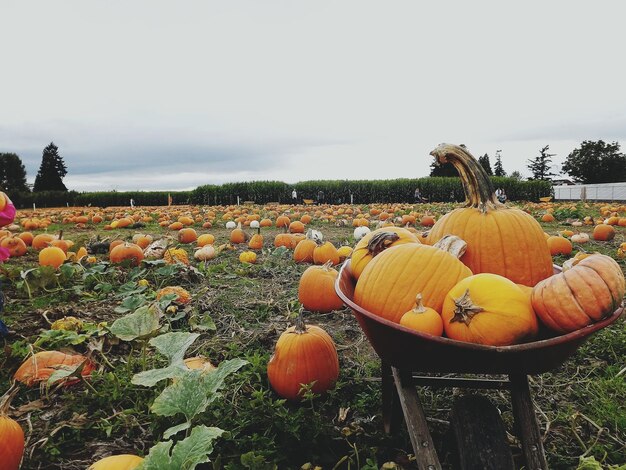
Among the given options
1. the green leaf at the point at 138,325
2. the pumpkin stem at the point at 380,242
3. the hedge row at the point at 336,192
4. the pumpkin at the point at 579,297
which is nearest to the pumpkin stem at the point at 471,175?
the pumpkin stem at the point at 380,242

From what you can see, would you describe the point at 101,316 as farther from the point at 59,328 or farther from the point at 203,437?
the point at 203,437

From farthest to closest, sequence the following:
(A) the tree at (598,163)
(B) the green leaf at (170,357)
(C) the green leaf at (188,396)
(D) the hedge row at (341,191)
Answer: (A) the tree at (598,163) → (D) the hedge row at (341,191) → (B) the green leaf at (170,357) → (C) the green leaf at (188,396)

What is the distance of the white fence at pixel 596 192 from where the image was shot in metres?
28.8

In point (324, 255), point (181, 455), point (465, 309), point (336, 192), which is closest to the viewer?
point (181, 455)

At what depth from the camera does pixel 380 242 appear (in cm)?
178

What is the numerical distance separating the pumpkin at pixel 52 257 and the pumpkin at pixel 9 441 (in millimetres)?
2963

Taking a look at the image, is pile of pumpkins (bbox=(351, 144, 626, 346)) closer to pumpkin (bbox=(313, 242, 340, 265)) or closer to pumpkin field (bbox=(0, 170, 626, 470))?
pumpkin field (bbox=(0, 170, 626, 470))

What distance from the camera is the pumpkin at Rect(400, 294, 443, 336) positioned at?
1256 millimetres

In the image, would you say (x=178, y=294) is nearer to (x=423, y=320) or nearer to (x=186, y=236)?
(x=423, y=320)

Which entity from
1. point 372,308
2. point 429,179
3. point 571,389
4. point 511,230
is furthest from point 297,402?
point 429,179

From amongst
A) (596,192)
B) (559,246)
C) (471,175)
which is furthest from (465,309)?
(596,192)

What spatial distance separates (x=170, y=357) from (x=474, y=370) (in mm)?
1110

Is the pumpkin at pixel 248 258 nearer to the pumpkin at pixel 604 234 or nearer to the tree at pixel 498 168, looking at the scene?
the pumpkin at pixel 604 234

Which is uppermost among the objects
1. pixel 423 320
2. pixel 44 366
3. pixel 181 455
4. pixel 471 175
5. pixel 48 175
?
pixel 48 175
